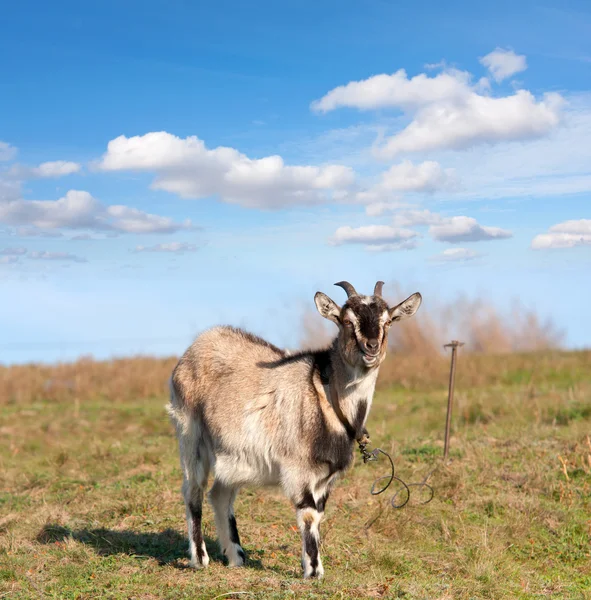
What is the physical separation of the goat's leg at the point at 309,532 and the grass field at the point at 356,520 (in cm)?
19

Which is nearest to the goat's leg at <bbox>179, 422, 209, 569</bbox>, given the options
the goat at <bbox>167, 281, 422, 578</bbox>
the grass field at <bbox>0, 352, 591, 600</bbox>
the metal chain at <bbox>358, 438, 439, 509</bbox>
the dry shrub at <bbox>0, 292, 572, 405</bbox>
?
the goat at <bbox>167, 281, 422, 578</bbox>

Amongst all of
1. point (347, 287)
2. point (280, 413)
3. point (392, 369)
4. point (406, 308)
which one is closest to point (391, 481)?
point (280, 413)

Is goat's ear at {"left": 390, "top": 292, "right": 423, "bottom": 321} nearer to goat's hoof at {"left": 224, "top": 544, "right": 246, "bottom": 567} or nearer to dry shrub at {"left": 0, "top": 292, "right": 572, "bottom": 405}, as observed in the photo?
goat's hoof at {"left": 224, "top": 544, "right": 246, "bottom": 567}

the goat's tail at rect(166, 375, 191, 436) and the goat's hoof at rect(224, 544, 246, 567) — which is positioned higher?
the goat's tail at rect(166, 375, 191, 436)

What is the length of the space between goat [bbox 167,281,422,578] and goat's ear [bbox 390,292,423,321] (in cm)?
1

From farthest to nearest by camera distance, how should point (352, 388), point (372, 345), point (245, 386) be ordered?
point (245, 386)
point (352, 388)
point (372, 345)

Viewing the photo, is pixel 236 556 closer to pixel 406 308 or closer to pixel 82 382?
pixel 406 308

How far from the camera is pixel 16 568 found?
7.77m

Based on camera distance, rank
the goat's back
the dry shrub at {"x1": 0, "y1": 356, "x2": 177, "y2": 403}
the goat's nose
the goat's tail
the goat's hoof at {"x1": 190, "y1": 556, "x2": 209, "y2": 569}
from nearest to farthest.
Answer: the goat's nose < the goat's back < the goat's hoof at {"x1": 190, "y1": 556, "x2": 209, "y2": 569} < the goat's tail < the dry shrub at {"x1": 0, "y1": 356, "x2": 177, "y2": 403}

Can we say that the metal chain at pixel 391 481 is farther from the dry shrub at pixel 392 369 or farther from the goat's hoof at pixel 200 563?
the dry shrub at pixel 392 369

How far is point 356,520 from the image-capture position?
906 centimetres

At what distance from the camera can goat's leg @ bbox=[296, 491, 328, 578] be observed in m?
6.71

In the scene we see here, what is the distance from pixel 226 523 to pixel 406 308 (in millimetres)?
3017

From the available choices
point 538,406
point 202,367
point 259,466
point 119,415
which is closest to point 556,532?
point 259,466
